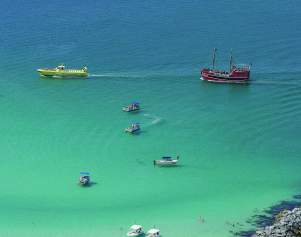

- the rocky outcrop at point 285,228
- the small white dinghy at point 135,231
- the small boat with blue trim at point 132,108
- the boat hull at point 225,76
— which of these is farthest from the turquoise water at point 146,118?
the rocky outcrop at point 285,228

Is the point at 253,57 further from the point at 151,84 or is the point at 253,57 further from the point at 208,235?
the point at 208,235

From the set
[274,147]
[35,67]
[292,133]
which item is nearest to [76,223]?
[274,147]

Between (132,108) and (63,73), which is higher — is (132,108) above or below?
below

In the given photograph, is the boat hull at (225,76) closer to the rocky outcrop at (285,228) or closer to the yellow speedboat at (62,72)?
the yellow speedboat at (62,72)

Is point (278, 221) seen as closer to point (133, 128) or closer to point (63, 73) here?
point (133, 128)

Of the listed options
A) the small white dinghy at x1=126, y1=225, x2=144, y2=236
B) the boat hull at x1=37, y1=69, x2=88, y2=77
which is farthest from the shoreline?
the boat hull at x1=37, y1=69, x2=88, y2=77

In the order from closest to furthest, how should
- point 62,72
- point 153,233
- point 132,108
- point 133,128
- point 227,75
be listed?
point 153,233 → point 133,128 → point 132,108 → point 227,75 → point 62,72

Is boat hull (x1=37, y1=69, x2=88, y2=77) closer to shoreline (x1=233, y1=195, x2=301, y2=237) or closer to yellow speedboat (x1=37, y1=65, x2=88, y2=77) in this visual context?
yellow speedboat (x1=37, y1=65, x2=88, y2=77)

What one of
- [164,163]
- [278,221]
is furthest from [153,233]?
[164,163]
